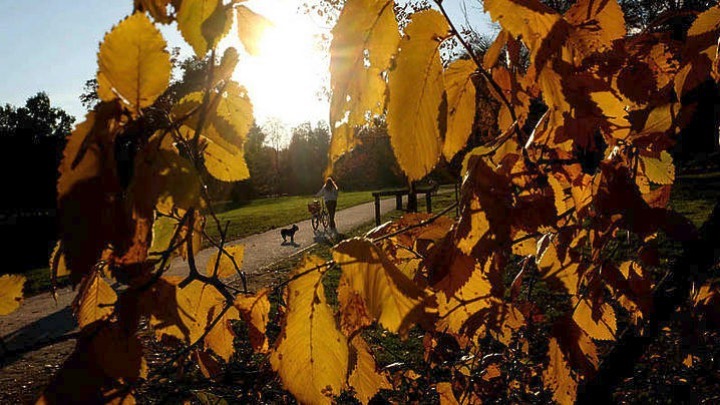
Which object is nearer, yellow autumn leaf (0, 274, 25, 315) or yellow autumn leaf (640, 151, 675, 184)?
yellow autumn leaf (0, 274, 25, 315)

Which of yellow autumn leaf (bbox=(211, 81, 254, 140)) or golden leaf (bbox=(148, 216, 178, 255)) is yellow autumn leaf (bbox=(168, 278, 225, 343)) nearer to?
golden leaf (bbox=(148, 216, 178, 255))

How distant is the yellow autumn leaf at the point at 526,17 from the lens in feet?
1.96

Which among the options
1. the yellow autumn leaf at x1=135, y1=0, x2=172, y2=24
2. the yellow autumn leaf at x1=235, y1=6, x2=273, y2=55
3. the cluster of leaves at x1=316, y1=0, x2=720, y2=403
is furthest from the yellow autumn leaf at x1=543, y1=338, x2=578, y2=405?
the yellow autumn leaf at x1=135, y1=0, x2=172, y2=24

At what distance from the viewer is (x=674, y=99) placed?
1.15m

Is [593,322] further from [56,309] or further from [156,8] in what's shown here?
[56,309]

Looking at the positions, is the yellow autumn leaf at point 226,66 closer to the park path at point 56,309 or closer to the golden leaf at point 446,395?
A: the golden leaf at point 446,395

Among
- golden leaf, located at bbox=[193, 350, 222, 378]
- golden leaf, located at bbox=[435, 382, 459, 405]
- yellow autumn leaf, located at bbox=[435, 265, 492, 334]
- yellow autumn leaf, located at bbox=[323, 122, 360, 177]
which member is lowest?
golden leaf, located at bbox=[435, 382, 459, 405]

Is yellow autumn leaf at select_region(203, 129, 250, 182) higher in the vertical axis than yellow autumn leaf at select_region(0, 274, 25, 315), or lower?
higher

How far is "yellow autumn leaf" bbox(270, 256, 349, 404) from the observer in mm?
689

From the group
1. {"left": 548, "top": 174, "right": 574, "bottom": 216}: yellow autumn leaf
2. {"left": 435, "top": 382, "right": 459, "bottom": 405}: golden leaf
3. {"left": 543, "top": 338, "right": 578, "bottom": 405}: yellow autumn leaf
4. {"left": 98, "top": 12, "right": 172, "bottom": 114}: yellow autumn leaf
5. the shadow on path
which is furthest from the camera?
the shadow on path

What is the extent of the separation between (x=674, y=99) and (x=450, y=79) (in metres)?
0.68

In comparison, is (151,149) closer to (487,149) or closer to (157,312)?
(157,312)

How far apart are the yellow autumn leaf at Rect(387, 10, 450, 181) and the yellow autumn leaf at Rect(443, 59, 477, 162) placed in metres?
0.16

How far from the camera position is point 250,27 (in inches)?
25.1
